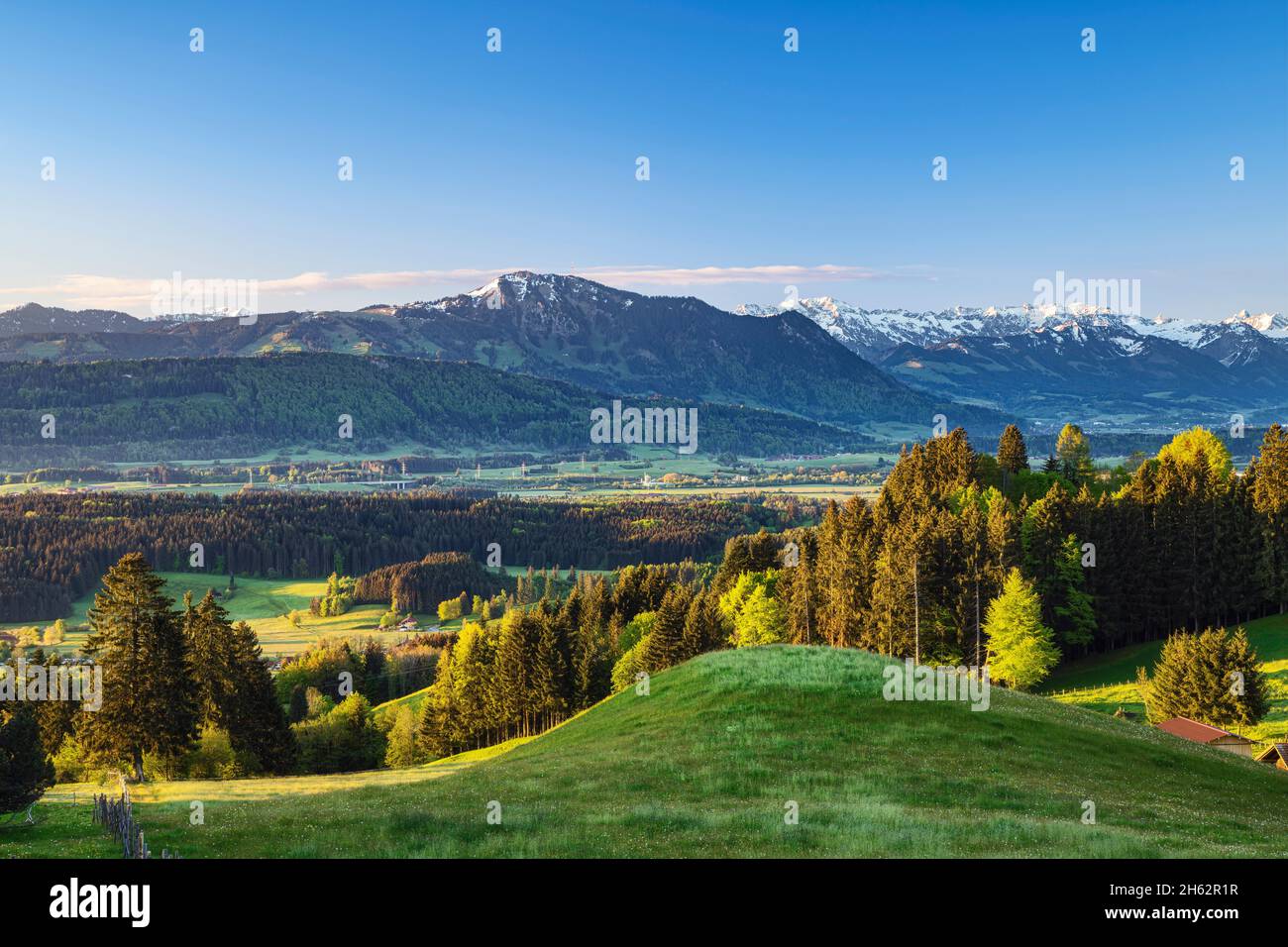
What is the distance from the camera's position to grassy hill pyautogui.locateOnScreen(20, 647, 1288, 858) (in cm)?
2591

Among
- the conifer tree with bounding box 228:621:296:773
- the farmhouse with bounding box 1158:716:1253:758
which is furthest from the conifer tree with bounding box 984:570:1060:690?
the conifer tree with bounding box 228:621:296:773

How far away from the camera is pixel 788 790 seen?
35.2 meters

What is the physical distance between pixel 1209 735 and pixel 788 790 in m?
45.1

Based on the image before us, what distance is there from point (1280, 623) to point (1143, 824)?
81.1 m

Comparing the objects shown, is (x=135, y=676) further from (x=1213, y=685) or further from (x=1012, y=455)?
(x=1012, y=455)

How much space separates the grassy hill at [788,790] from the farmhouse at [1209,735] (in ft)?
37.3

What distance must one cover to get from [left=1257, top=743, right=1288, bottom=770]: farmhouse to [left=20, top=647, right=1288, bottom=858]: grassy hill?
7015 mm

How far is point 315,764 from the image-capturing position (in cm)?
9769

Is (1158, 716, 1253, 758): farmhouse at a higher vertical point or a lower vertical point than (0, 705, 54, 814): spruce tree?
lower

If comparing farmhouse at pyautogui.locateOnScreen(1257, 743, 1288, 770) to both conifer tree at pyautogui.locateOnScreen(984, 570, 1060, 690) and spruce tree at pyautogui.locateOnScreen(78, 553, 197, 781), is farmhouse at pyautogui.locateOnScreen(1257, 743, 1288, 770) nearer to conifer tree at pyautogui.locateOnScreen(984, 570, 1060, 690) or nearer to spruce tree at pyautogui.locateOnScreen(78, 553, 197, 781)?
conifer tree at pyautogui.locateOnScreen(984, 570, 1060, 690)

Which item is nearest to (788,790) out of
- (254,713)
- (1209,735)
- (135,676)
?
(135,676)

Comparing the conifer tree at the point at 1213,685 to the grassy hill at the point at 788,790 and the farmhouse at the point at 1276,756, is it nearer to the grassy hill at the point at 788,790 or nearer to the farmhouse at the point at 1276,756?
the farmhouse at the point at 1276,756
